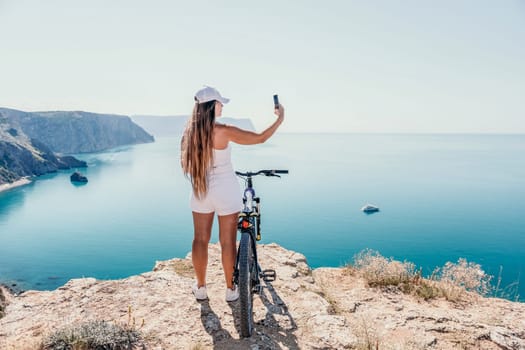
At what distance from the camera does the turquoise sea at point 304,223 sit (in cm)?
4375

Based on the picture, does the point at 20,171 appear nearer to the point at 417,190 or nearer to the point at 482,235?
the point at 417,190

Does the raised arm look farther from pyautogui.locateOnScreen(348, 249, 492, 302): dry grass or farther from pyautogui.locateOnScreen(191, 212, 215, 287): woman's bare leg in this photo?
pyautogui.locateOnScreen(348, 249, 492, 302): dry grass

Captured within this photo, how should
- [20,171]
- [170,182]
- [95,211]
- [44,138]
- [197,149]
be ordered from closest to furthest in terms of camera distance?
[197,149] → [95,211] → [170,182] → [20,171] → [44,138]

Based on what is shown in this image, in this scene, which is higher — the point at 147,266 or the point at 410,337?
the point at 410,337

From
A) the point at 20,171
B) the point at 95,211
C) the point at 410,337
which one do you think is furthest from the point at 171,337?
the point at 20,171

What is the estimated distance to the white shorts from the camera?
11.1 ft

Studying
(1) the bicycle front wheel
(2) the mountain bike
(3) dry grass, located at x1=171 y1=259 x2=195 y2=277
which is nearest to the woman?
(2) the mountain bike

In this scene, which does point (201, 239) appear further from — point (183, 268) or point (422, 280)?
point (422, 280)

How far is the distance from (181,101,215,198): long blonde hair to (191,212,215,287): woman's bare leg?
340mm

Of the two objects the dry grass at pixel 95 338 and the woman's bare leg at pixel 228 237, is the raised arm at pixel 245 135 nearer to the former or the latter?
the woman's bare leg at pixel 228 237

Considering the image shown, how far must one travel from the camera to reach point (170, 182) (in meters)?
96.8

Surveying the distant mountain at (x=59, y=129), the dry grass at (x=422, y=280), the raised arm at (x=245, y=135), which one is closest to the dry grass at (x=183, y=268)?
the raised arm at (x=245, y=135)

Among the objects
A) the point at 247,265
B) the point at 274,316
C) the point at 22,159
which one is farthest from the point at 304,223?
the point at 22,159

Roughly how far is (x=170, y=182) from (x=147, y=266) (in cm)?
5422
